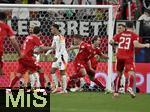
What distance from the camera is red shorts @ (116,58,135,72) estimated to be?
1609cm

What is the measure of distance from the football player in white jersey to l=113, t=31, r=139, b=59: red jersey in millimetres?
1364

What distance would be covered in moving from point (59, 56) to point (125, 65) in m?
1.69

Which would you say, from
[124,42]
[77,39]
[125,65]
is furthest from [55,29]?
[125,65]

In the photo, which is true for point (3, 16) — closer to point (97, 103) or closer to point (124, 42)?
point (124, 42)

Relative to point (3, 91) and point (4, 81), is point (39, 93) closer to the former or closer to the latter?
point (3, 91)

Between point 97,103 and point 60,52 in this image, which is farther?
point 60,52

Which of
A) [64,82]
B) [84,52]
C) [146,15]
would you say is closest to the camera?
[64,82]

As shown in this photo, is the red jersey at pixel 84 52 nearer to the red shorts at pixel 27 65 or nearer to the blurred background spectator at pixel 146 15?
the red shorts at pixel 27 65

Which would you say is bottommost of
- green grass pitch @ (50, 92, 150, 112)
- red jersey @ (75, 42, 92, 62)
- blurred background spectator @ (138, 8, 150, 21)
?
green grass pitch @ (50, 92, 150, 112)

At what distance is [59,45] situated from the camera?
16.9 m

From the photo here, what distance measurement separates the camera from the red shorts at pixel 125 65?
52.8ft

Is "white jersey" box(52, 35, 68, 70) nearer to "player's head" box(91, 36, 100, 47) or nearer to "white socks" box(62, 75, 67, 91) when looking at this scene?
"white socks" box(62, 75, 67, 91)

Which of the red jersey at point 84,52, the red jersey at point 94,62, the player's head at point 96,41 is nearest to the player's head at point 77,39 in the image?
the red jersey at point 84,52

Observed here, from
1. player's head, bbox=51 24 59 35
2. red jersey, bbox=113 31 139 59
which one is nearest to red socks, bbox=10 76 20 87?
player's head, bbox=51 24 59 35
